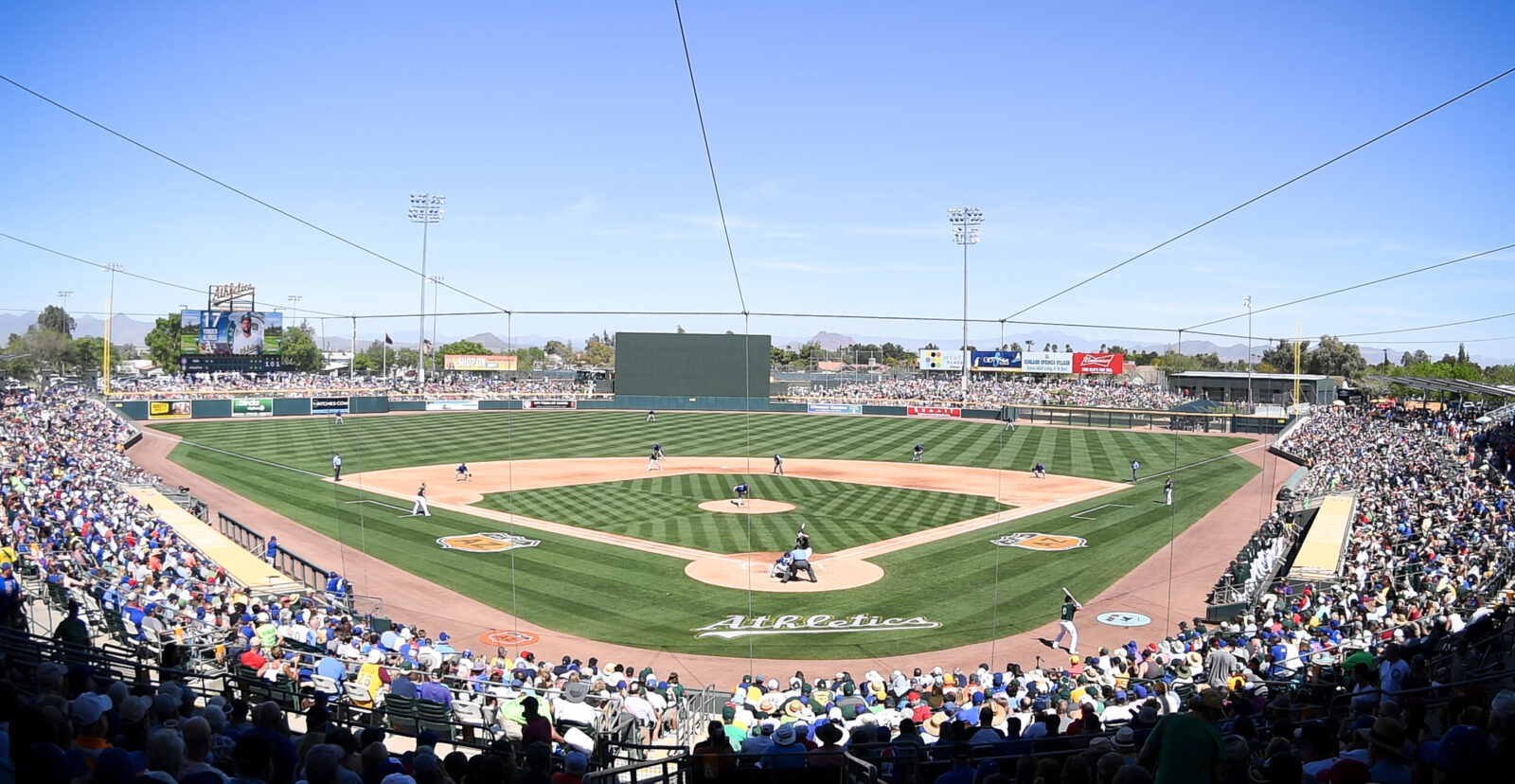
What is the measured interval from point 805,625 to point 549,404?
213 ft

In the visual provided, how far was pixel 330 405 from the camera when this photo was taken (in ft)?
230

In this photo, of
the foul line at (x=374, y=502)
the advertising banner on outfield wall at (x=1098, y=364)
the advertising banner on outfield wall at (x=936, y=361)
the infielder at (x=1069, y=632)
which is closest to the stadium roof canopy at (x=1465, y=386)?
the infielder at (x=1069, y=632)

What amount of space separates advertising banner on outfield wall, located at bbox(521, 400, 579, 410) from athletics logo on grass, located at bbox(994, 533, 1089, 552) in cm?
5702

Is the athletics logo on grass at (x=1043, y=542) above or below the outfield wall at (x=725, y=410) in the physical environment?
below

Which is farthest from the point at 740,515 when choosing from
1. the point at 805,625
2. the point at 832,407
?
the point at 832,407

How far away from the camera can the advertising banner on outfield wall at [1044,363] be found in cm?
9138

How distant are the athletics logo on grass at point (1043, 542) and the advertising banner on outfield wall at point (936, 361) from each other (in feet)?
238

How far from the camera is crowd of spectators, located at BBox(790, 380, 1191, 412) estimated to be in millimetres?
A: 78125

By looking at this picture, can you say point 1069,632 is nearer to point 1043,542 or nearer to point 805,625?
point 805,625

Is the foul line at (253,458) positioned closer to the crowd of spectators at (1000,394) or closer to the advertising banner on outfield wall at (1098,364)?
the crowd of spectators at (1000,394)

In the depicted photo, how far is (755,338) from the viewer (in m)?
81.1

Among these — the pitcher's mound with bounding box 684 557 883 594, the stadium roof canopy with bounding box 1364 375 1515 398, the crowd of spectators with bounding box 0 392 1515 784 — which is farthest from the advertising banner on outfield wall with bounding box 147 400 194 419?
the stadium roof canopy with bounding box 1364 375 1515 398

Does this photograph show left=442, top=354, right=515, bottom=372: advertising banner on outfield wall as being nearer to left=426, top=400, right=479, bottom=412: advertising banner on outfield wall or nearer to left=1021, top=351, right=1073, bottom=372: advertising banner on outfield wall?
left=426, top=400, right=479, bottom=412: advertising banner on outfield wall

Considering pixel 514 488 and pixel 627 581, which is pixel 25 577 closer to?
pixel 627 581
